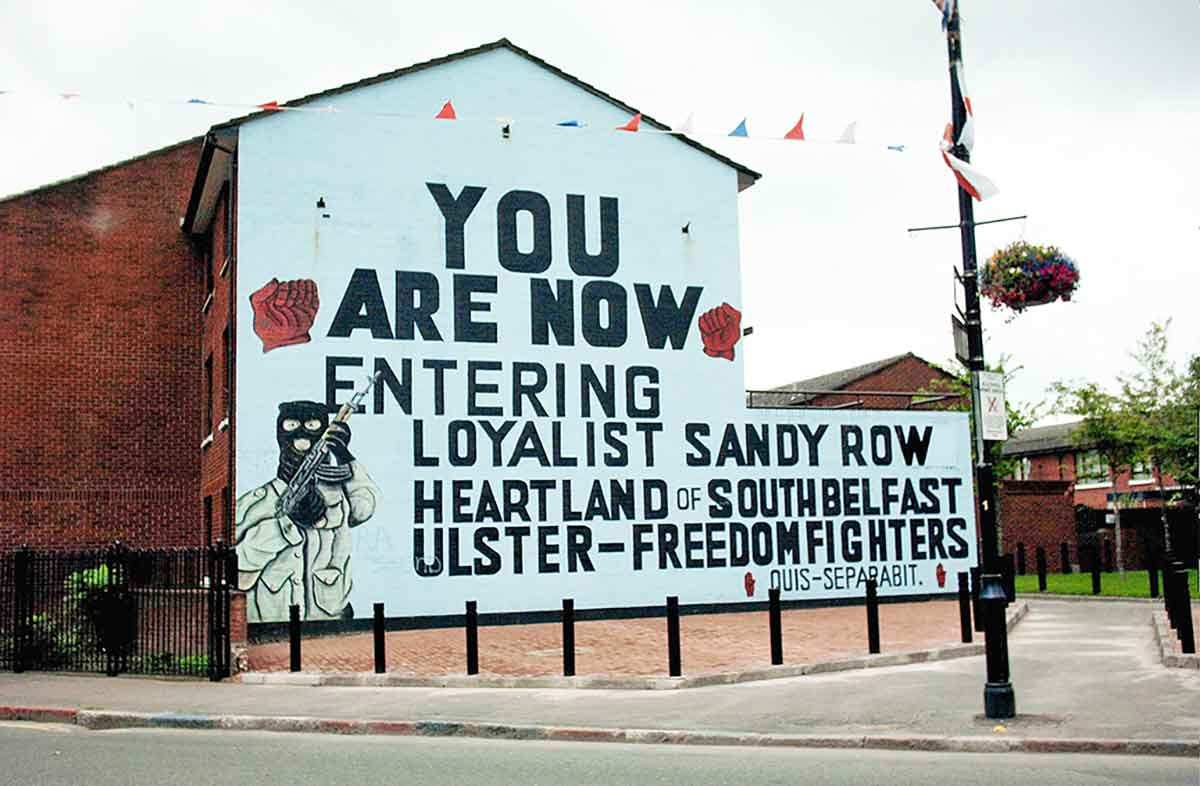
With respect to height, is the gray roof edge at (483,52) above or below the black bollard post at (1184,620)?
above

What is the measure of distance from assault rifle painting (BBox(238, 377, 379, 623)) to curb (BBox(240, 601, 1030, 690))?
5.33 metres

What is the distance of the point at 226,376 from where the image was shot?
21.9 m

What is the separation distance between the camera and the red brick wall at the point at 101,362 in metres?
24.6

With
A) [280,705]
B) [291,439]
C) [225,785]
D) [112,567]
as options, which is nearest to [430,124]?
[291,439]

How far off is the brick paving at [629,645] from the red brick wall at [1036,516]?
18063mm

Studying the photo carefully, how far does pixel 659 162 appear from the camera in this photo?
2380 cm

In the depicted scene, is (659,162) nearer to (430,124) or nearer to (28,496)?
(430,124)

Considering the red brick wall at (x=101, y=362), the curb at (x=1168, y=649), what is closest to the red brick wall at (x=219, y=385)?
the red brick wall at (x=101, y=362)

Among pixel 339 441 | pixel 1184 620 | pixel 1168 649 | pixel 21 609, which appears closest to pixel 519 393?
pixel 339 441

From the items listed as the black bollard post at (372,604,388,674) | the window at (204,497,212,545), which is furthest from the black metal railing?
Result: the window at (204,497,212,545)

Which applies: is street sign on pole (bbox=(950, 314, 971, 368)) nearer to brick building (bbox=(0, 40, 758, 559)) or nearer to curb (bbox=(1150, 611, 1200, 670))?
curb (bbox=(1150, 611, 1200, 670))

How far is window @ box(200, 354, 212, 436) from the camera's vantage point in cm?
2506

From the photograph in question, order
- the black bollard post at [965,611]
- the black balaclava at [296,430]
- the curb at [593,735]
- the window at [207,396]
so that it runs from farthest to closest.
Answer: the window at [207,396] → the black balaclava at [296,430] → the black bollard post at [965,611] → the curb at [593,735]

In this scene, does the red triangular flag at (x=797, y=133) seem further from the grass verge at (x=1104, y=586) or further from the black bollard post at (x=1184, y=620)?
the grass verge at (x=1104, y=586)
